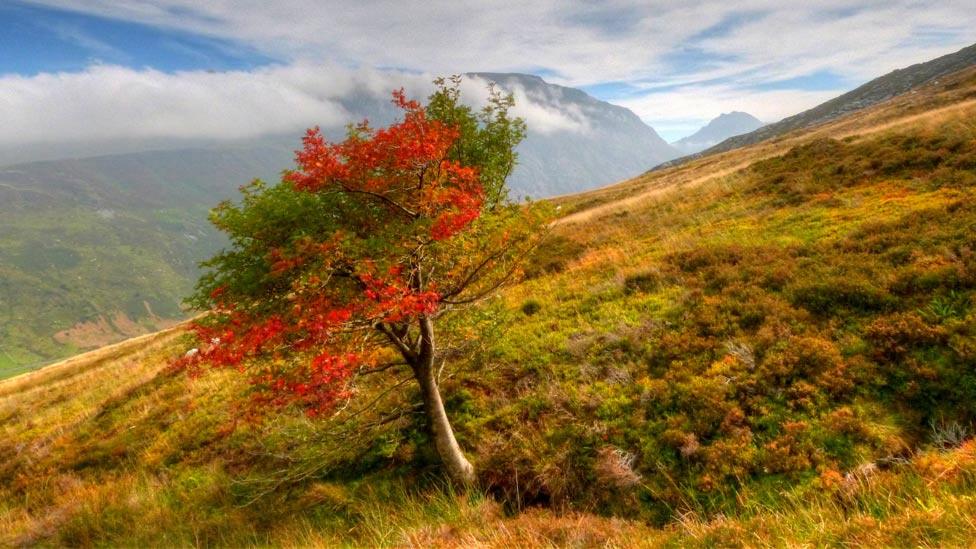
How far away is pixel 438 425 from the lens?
9102mm

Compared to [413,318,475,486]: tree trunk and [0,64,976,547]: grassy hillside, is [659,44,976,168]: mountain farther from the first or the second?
[413,318,475,486]: tree trunk

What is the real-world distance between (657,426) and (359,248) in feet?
21.7

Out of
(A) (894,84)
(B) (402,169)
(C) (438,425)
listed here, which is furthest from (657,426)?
(A) (894,84)

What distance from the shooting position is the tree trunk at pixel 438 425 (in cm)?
902

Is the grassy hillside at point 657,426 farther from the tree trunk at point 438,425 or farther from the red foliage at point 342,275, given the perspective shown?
the red foliage at point 342,275

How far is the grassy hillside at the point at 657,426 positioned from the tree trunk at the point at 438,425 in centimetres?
48

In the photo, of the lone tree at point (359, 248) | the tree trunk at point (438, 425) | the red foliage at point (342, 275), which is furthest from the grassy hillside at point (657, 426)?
the red foliage at point (342, 275)

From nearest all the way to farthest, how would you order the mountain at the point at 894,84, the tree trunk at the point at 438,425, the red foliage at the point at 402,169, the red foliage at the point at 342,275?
the red foliage at the point at 342,275
the red foliage at the point at 402,169
the tree trunk at the point at 438,425
the mountain at the point at 894,84

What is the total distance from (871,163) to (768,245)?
9625 mm

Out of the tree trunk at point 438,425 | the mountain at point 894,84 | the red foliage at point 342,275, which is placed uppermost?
the mountain at point 894,84

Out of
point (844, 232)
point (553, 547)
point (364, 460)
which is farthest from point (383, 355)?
point (844, 232)

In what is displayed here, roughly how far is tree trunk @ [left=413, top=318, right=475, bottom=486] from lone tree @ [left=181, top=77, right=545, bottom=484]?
24mm

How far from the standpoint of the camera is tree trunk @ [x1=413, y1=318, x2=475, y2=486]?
29.6ft

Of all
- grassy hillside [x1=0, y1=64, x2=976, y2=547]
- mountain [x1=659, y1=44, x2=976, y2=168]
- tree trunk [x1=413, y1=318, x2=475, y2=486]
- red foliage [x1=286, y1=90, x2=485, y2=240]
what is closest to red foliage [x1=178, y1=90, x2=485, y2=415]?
red foliage [x1=286, y1=90, x2=485, y2=240]
